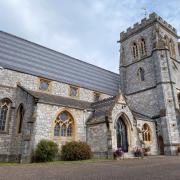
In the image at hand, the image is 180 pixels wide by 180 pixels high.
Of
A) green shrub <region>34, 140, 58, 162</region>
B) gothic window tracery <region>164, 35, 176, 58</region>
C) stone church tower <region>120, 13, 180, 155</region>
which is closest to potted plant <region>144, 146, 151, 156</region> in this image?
stone church tower <region>120, 13, 180, 155</region>

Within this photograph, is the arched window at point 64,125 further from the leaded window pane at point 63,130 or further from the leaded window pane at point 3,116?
the leaded window pane at point 3,116

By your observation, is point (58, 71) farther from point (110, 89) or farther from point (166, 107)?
point (166, 107)

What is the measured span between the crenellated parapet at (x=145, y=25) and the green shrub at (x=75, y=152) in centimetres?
2459

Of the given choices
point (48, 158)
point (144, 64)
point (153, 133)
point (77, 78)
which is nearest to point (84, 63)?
point (77, 78)

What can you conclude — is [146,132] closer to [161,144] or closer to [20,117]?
[161,144]

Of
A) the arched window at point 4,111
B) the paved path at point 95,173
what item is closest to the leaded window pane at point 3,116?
the arched window at point 4,111

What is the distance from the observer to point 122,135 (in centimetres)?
2178

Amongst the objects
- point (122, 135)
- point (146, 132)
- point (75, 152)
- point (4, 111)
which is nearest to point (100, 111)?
point (122, 135)

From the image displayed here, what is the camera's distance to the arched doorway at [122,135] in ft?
69.7

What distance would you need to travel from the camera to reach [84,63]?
3256 centimetres

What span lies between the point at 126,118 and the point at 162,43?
1483 cm

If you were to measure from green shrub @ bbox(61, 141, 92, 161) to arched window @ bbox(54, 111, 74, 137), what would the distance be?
6.35 feet

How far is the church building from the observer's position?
18.7 metres

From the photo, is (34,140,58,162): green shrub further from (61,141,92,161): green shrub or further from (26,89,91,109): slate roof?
(26,89,91,109): slate roof
